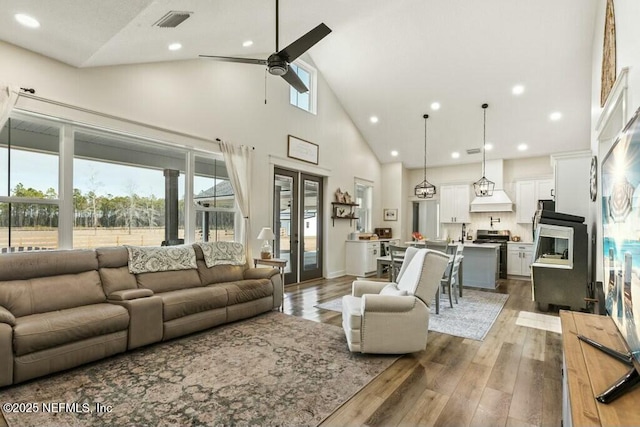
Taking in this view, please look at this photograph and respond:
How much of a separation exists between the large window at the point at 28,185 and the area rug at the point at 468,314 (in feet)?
11.4

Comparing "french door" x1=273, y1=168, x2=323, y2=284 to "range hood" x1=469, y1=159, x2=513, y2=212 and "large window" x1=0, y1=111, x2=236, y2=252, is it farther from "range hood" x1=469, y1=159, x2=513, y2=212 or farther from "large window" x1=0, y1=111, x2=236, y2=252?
"range hood" x1=469, y1=159, x2=513, y2=212

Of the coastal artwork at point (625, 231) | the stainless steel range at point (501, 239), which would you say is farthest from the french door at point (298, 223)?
the coastal artwork at point (625, 231)

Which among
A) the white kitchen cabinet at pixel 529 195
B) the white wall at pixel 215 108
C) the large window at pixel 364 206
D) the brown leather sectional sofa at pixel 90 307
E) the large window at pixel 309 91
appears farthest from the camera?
the large window at pixel 364 206

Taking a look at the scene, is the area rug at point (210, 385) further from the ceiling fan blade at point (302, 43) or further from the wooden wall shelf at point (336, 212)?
the wooden wall shelf at point (336, 212)

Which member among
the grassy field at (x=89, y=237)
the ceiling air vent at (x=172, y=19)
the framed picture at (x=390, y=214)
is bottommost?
the grassy field at (x=89, y=237)

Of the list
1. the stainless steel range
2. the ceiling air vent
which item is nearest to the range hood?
the stainless steel range

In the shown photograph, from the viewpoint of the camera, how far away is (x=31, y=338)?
2465 mm

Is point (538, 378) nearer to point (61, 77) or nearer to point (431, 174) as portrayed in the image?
point (61, 77)

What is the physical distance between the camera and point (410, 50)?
5.92m

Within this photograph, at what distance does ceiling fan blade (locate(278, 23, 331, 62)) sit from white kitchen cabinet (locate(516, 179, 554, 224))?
6954 millimetres

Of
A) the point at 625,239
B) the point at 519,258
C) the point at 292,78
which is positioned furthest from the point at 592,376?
the point at 519,258

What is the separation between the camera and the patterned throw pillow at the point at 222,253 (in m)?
4.48

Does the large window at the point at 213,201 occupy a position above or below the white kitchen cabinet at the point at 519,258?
above

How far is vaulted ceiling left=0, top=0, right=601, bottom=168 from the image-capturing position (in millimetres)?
3057
